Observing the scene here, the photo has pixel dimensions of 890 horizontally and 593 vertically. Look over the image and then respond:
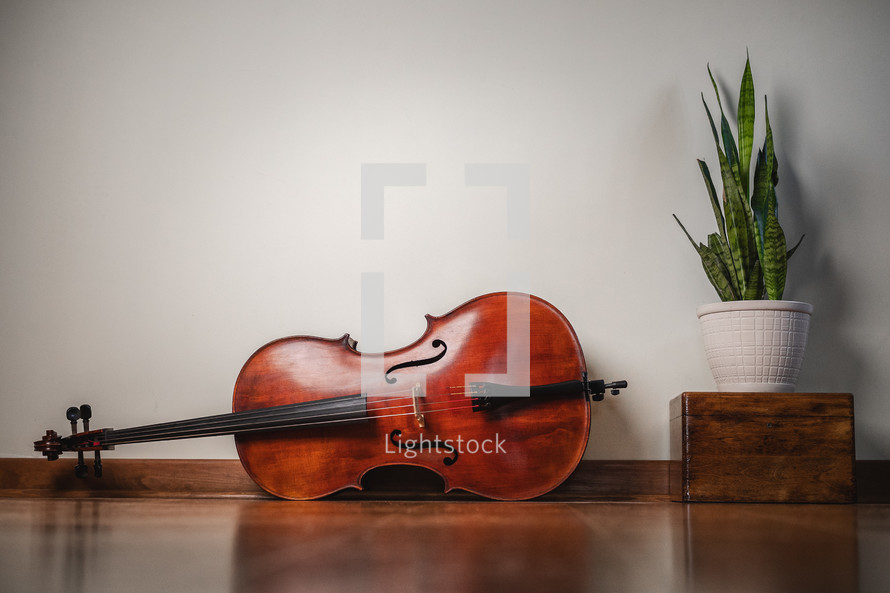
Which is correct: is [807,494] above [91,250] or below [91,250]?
below

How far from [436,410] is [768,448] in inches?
35.5

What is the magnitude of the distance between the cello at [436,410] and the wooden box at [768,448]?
11.7 inches

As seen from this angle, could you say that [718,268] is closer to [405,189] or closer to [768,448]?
[768,448]

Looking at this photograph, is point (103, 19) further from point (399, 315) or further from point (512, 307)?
point (512, 307)

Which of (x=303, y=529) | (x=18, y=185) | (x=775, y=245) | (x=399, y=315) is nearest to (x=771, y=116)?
(x=775, y=245)

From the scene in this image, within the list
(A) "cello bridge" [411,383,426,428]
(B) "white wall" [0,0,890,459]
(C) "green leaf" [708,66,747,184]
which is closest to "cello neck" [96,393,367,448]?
(A) "cello bridge" [411,383,426,428]

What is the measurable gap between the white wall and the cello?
0.32 metres

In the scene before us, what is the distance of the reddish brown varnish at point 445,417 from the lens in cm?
172

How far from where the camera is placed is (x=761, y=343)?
1.80 metres

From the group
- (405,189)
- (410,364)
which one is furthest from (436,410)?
(405,189)

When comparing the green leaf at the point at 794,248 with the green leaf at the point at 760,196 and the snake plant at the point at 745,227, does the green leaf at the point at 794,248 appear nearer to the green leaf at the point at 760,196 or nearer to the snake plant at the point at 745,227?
the snake plant at the point at 745,227

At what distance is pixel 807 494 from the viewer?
1705mm

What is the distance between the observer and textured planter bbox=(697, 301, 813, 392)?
1.80 meters

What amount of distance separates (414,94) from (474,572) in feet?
5.78
